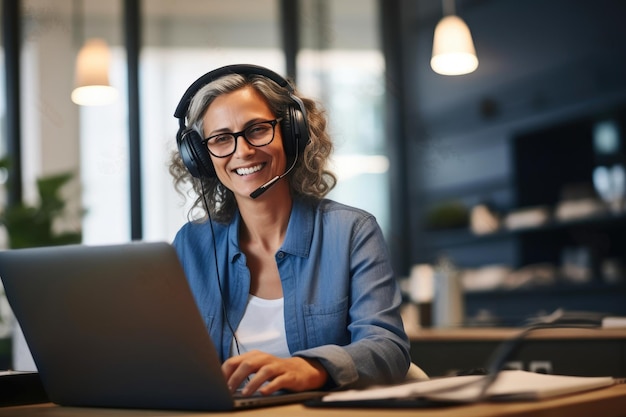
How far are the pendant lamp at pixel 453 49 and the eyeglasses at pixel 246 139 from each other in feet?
8.77

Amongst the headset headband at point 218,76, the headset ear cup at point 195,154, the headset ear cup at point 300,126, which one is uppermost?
the headset headband at point 218,76

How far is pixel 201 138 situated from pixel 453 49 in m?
2.75

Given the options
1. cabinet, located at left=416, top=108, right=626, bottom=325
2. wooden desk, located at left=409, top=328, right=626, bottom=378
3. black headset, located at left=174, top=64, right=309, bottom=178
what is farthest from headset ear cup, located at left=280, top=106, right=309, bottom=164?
cabinet, located at left=416, top=108, right=626, bottom=325

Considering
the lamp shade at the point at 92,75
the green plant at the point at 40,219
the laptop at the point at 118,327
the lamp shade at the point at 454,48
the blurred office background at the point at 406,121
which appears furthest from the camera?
the lamp shade at the point at 92,75

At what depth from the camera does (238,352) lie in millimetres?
1611

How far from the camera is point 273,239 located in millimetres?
1752

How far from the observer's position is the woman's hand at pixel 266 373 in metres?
1.15

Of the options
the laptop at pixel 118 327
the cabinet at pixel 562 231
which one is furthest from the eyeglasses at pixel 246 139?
the cabinet at pixel 562 231

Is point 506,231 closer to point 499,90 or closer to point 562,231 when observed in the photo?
point 562,231

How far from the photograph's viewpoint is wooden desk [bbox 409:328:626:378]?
8.37ft

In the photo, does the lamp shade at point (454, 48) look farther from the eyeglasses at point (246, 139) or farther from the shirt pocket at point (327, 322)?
the shirt pocket at point (327, 322)

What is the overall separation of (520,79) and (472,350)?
8.03 ft

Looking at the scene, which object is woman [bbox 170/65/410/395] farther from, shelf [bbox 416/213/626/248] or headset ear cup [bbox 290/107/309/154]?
shelf [bbox 416/213/626/248]

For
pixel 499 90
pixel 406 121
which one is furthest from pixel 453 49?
pixel 406 121
